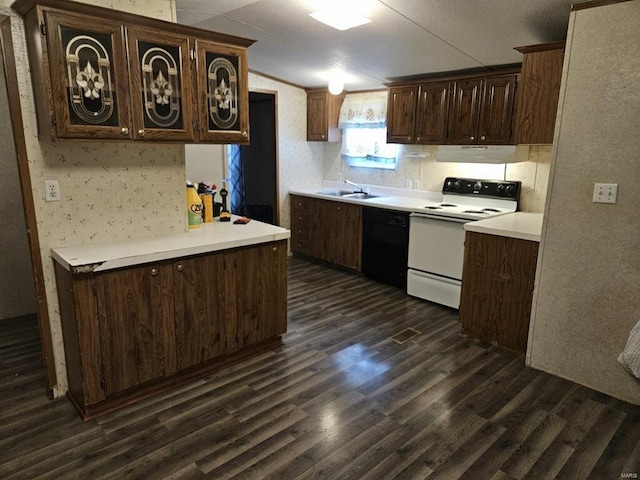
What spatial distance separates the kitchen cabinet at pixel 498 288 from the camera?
2979 millimetres

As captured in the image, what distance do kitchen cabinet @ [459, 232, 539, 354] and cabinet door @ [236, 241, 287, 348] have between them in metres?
1.44

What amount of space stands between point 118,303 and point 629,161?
9.49ft

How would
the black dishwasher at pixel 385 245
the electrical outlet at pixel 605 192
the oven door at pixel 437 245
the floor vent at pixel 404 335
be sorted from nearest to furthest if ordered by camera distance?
the electrical outlet at pixel 605 192 < the floor vent at pixel 404 335 < the oven door at pixel 437 245 < the black dishwasher at pixel 385 245

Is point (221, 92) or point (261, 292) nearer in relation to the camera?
point (221, 92)

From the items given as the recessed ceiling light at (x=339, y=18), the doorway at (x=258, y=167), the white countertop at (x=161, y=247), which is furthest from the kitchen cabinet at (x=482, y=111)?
the doorway at (x=258, y=167)

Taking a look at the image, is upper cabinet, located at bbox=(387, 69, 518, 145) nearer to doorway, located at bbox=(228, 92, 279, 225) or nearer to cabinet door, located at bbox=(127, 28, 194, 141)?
doorway, located at bbox=(228, 92, 279, 225)

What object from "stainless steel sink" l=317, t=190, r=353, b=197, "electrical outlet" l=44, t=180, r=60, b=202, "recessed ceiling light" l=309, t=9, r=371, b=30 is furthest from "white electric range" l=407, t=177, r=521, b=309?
"electrical outlet" l=44, t=180, r=60, b=202

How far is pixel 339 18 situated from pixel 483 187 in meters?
2.18

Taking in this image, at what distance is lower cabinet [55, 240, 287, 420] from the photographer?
2.23m

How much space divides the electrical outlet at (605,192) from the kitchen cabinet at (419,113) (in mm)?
1821

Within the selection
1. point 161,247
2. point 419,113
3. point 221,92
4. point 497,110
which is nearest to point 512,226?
point 497,110

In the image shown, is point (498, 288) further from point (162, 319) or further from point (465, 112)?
point (162, 319)

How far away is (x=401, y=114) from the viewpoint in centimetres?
445

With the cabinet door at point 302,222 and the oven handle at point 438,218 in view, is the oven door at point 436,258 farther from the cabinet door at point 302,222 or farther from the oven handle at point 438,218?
the cabinet door at point 302,222
